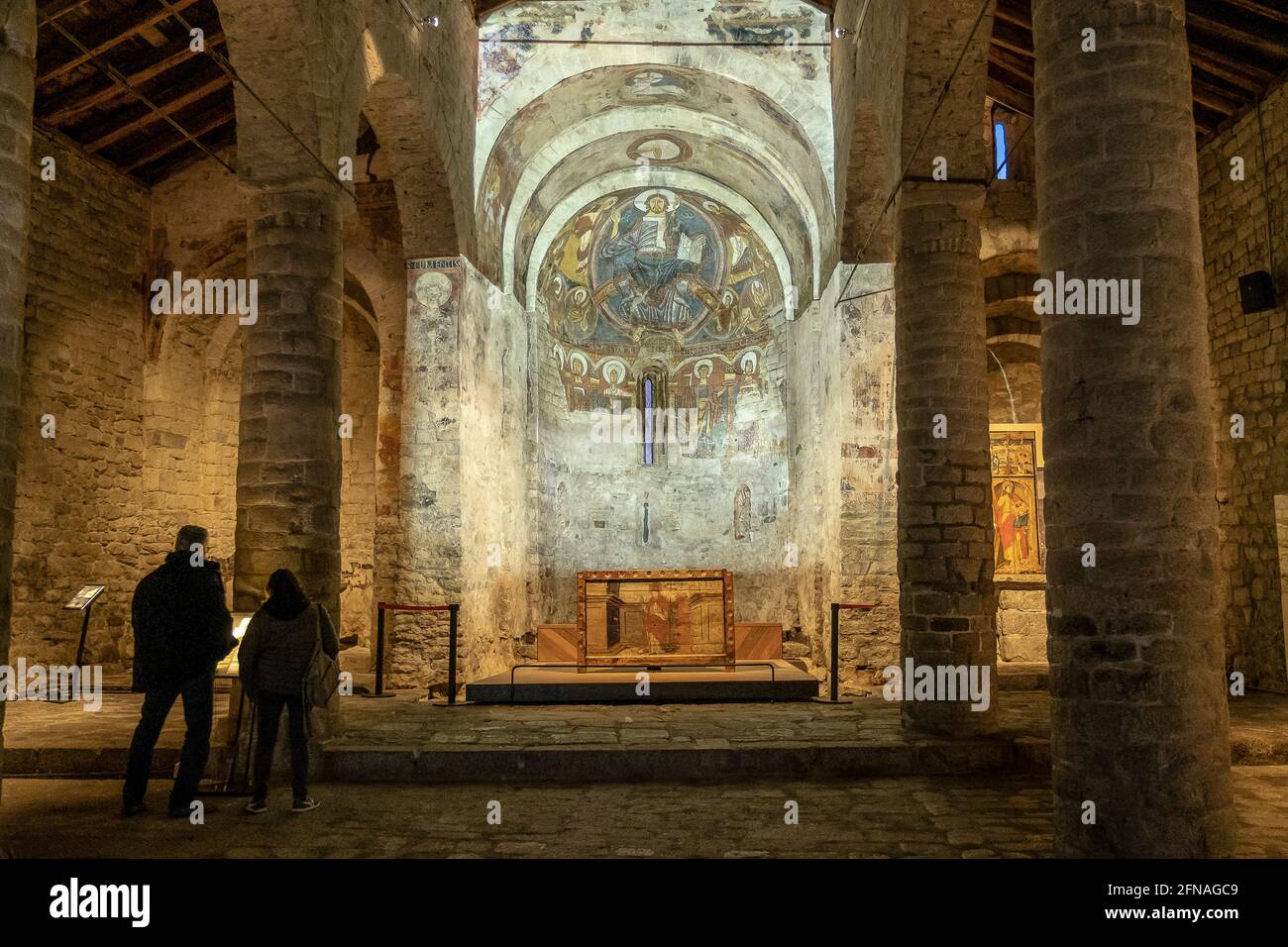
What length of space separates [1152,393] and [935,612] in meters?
3.52

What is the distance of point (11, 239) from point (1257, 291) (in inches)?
433

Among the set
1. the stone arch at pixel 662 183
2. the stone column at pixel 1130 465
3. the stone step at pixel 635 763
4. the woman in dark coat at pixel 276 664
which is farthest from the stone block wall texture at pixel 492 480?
the stone column at pixel 1130 465

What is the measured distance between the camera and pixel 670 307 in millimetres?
19141

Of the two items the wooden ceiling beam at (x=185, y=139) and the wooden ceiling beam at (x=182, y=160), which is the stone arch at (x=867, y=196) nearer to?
the wooden ceiling beam at (x=185, y=139)

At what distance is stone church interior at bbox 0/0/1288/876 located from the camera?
14.6 feet

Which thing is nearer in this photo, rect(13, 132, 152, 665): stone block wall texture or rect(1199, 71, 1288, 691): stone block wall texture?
rect(1199, 71, 1288, 691): stone block wall texture

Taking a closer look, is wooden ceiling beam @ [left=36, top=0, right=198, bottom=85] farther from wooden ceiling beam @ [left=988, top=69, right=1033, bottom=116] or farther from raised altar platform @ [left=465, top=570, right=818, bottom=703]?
wooden ceiling beam @ [left=988, top=69, right=1033, bottom=116]

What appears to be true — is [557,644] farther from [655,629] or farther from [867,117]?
[867,117]

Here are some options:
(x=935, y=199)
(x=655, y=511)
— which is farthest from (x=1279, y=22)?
(x=655, y=511)

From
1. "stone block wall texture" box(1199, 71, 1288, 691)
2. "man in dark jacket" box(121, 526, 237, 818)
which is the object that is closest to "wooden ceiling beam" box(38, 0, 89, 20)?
"man in dark jacket" box(121, 526, 237, 818)

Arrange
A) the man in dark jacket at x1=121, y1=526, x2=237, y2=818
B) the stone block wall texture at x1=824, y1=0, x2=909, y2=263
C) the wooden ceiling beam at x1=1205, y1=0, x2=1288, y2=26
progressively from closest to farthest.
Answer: the man in dark jacket at x1=121, y1=526, x2=237, y2=818, the stone block wall texture at x1=824, y1=0, x2=909, y2=263, the wooden ceiling beam at x1=1205, y1=0, x2=1288, y2=26

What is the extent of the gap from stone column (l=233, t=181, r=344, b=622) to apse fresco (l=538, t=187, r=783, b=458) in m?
10.3

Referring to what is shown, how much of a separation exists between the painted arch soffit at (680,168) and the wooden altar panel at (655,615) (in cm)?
547

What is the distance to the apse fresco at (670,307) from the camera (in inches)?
706
